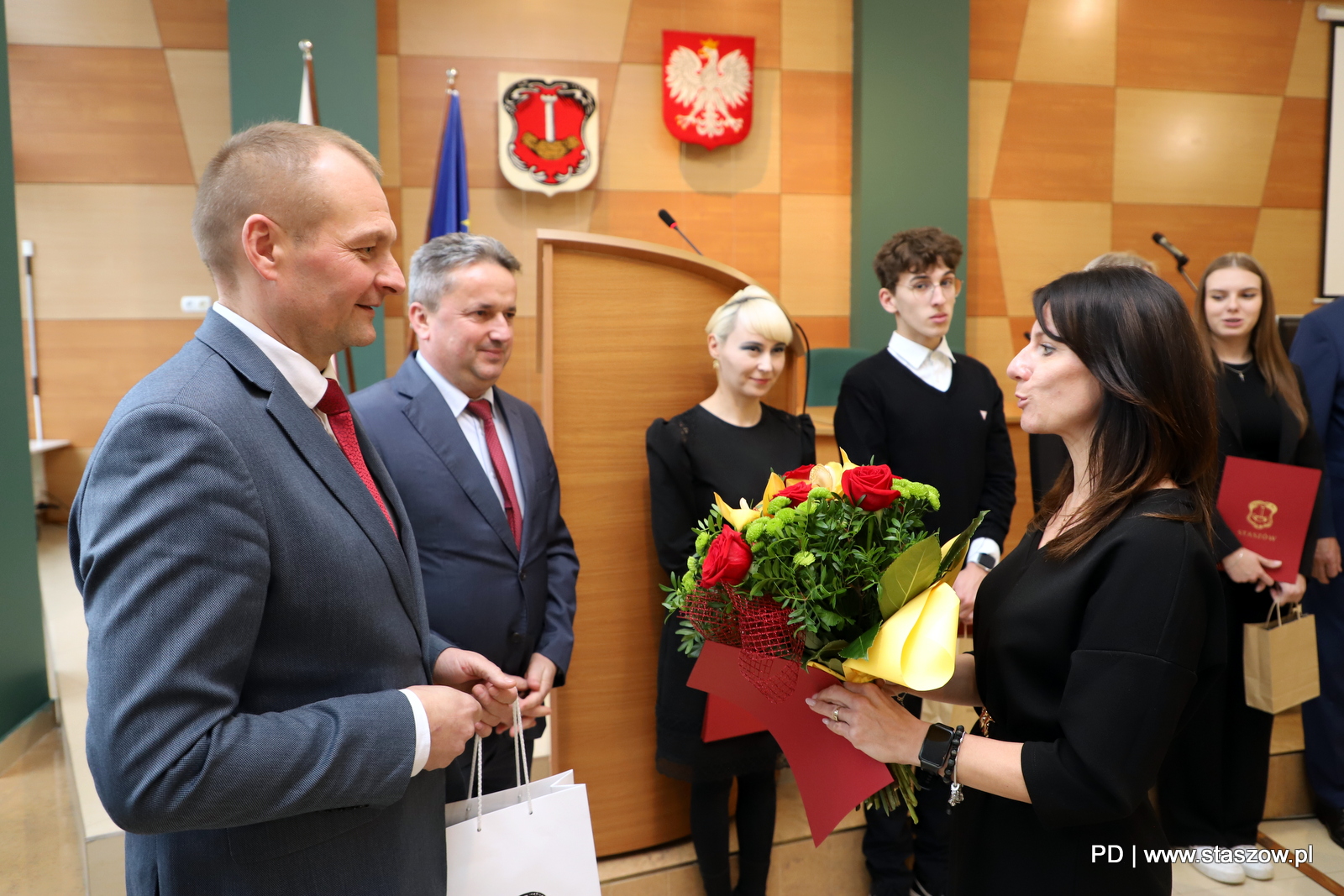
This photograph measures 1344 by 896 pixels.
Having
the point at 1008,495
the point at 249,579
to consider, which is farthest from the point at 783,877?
the point at 249,579

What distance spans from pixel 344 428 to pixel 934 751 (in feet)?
3.16

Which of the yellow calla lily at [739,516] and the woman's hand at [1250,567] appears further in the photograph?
the woman's hand at [1250,567]

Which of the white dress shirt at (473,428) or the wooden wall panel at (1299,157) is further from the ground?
the wooden wall panel at (1299,157)

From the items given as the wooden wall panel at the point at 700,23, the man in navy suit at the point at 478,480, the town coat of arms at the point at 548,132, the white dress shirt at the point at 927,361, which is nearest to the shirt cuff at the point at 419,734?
the man in navy suit at the point at 478,480

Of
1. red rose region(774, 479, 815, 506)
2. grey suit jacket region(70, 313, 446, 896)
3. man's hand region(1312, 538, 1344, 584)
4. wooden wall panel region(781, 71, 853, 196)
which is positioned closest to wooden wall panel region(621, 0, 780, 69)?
wooden wall panel region(781, 71, 853, 196)

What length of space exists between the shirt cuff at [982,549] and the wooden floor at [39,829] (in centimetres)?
251

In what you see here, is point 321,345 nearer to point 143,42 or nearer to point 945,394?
point 945,394

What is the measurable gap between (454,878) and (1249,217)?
7.26 m

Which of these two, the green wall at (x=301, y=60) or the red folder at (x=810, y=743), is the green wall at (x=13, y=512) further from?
the red folder at (x=810, y=743)

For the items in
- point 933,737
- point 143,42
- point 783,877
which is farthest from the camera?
point 143,42

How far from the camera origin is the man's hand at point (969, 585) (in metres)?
2.32

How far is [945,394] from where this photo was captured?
8.54 feet

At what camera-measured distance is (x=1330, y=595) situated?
9.83ft

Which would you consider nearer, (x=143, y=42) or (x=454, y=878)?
(x=454, y=878)
